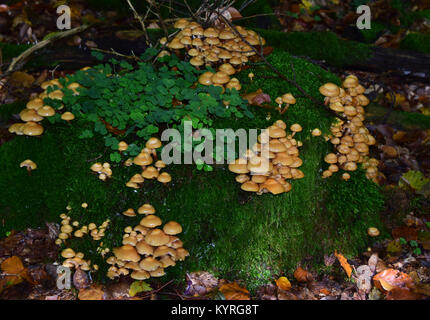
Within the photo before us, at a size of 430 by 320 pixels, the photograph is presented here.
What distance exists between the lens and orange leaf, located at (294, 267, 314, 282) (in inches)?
141

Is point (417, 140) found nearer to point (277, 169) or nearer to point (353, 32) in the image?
point (353, 32)

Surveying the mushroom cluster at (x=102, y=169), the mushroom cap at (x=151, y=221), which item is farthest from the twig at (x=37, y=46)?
the mushroom cap at (x=151, y=221)

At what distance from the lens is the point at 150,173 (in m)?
3.31

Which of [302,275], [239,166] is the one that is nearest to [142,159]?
[239,166]

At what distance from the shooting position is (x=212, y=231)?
354 centimetres

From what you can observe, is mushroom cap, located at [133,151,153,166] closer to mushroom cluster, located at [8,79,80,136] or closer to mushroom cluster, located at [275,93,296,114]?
mushroom cluster, located at [8,79,80,136]

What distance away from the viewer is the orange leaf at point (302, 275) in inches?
141

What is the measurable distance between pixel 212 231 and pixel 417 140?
3.96 metres

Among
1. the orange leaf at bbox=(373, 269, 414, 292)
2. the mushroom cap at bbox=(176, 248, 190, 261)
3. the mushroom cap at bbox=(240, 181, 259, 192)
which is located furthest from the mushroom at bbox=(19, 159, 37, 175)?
the orange leaf at bbox=(373, 269, 414, 292)

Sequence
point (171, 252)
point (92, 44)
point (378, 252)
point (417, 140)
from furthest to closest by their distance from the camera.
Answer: point (417, 140), point (92, 44), point (378, 252), point (171, 252)

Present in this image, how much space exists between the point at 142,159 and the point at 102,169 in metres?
0.49

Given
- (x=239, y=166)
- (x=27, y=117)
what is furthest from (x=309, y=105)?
(x=27, y=117)

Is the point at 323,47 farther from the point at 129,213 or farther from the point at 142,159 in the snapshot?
the point at 129,213

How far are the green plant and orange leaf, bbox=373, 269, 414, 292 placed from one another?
2103 millimetres
